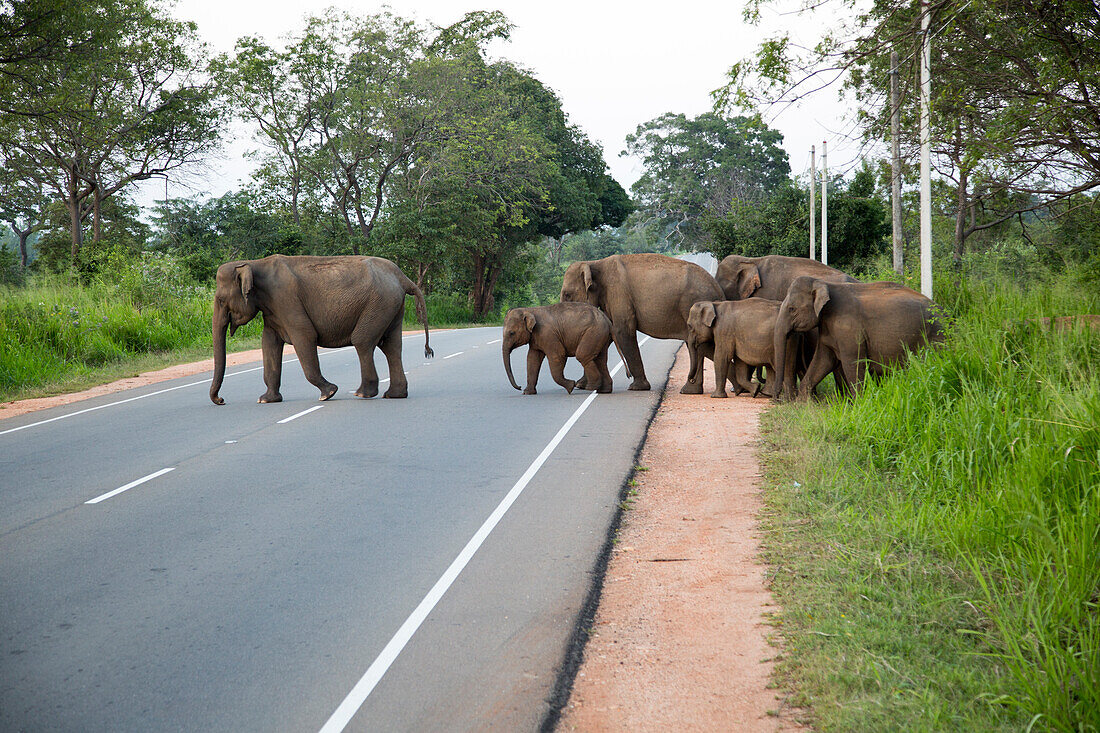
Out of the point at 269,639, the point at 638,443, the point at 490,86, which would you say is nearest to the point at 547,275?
the point at 490,86

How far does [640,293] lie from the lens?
15219 millimetres

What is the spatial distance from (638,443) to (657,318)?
4891 millimetres

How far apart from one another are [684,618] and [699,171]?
2789 inches

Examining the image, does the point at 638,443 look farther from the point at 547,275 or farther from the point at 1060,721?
the point at 547,275

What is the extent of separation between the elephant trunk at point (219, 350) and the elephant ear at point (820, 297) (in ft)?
25.8

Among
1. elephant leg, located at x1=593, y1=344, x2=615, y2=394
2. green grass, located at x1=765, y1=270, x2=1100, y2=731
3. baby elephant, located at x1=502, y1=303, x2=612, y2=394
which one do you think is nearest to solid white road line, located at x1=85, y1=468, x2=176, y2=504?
green grass, located at x1=765, y1=270, x2=1100, y2=731

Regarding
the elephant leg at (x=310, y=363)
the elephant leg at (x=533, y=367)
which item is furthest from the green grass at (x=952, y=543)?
the elephant leg at (x=310, y=363)

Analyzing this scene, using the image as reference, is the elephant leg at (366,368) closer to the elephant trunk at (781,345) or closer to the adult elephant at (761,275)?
the adult elephant at (761,275)

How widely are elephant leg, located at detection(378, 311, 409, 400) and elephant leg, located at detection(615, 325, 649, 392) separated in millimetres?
3221

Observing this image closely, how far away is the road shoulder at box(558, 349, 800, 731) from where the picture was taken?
13.8 ft

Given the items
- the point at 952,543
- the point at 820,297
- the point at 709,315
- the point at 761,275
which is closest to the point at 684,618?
the point at 952,543

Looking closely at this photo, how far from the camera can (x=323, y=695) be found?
14.3 ft

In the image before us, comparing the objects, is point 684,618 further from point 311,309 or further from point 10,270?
point 10,270

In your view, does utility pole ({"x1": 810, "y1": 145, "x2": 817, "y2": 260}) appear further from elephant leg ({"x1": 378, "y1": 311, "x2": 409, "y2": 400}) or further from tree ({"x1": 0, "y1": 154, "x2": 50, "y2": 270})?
tree ({"x1": 0, "y1": 154, "x2": 50, "y2": 270})
